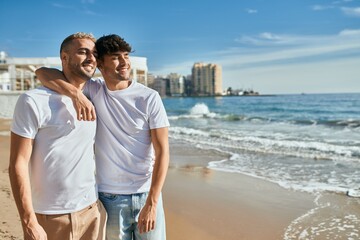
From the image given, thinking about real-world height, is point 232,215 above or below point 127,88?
below

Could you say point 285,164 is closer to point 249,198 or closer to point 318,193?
point 318,193

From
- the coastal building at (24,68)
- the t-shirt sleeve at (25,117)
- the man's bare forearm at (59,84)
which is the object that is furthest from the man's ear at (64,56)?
the coastal building at (24,68)

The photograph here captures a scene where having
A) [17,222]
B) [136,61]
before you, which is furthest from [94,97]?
[136,61]

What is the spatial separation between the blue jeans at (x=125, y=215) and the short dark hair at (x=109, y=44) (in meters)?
0.91

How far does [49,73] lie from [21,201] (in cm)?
79

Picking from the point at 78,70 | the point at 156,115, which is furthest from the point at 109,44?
the point at 156,115

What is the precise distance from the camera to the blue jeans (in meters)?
2.27

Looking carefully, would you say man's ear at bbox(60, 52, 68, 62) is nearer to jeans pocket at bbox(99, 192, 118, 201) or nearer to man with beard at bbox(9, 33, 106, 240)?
man with beard at bbox(9, 33, 106, 240)

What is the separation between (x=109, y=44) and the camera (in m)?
2.20

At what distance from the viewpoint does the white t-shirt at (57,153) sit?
Answer: 6.38 ft

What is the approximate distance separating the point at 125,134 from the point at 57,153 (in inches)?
16.6

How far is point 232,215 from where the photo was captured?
5309 millimetres

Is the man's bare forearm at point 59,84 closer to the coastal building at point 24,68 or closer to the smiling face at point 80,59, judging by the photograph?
the smiling face at point 80,59

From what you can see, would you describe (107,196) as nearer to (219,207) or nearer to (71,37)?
(71,37)
